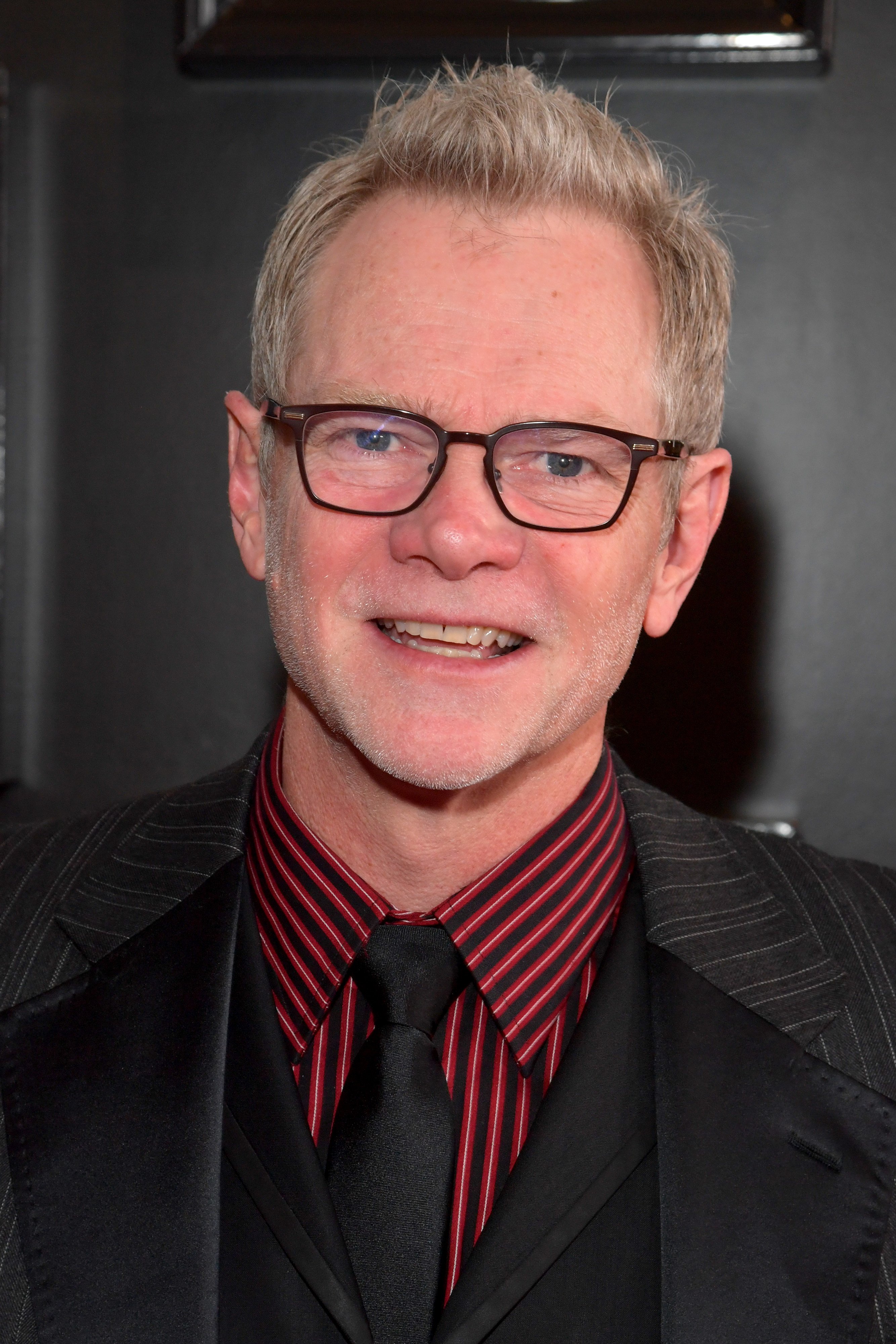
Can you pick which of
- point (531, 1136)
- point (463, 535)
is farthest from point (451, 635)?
point (531, 1136)

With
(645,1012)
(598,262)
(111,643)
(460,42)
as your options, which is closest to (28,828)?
(111,643)

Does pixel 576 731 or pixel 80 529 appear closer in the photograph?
pixel 576 731

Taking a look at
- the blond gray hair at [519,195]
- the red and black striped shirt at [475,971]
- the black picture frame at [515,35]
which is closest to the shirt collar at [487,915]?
the red and black striped shirt at [475,971]

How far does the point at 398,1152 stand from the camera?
1.32 meters

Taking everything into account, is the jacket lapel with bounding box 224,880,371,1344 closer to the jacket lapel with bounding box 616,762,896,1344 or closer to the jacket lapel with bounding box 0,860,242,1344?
the jacket lapel with bounding box 0,860,242,1344

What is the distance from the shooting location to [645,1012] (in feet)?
4.80

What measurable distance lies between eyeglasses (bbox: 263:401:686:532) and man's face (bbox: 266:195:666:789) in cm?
2

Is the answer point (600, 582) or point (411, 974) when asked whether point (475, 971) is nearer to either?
point (411, 974)

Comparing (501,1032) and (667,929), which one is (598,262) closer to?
(667,929)

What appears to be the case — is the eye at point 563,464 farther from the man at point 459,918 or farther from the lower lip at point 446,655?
the lower lip at point 446,655

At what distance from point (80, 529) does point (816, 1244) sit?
143 centimetres

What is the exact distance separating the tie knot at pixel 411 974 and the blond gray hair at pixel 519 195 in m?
0.56

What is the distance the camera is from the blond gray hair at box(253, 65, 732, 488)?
1544mm

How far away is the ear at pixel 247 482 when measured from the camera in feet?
5.44
